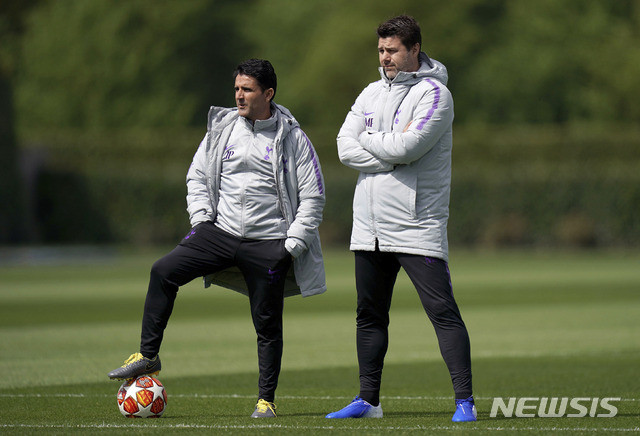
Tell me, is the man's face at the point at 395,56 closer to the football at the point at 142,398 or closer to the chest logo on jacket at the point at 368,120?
the chest logo on jacket at the point at 368,120

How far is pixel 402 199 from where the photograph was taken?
7156 millimetres

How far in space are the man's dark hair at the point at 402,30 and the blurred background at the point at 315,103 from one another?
35052mm

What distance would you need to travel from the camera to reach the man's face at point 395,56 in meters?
7.21

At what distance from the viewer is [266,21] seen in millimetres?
67438

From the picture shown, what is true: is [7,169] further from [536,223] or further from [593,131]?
[593,131]

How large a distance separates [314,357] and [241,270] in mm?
4992

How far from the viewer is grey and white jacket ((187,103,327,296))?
7.46 m

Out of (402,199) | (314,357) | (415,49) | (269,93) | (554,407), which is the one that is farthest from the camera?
(314,357)

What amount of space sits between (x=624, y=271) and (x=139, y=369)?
2391 centimetres

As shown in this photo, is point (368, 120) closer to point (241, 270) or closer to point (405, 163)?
point (405, 163)

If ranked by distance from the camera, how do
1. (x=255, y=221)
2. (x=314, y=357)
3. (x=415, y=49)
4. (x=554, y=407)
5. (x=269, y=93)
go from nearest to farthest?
(x=415, y=49) → (x=255, y=221) → (x=269, y=93) → (x=554, y=407) → (x=314, y=357)

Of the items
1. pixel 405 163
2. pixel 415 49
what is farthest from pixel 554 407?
pixel 415 49

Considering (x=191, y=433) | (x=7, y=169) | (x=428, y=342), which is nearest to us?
(x=191, y=433)

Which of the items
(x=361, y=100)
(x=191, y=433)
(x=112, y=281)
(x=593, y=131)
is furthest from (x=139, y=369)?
(x=593, y=131)
